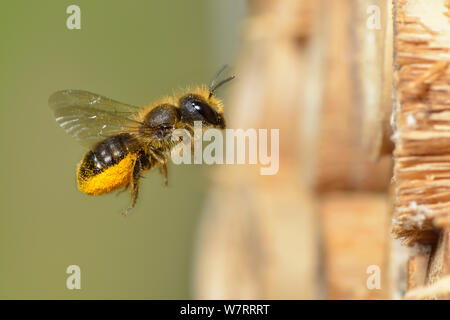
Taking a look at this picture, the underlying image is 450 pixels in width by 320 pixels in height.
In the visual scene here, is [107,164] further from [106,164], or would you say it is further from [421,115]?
[421,115]

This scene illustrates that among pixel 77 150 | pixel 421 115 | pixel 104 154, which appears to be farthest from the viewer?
pixel 77 150

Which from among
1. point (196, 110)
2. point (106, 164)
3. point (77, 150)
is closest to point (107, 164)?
point (106, 164)

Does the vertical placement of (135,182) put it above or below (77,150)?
below

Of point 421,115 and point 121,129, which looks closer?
point 421,115

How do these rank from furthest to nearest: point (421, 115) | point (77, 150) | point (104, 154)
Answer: point (77, 150) → point (104, 154) → point (421, 115)
